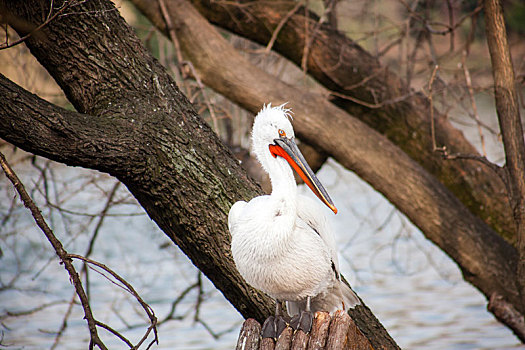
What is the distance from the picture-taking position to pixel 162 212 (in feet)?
10.4

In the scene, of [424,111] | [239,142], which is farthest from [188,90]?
[424,111]

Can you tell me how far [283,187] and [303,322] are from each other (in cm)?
61

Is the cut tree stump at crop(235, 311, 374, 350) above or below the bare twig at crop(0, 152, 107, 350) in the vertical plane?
below

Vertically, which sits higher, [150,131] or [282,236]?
[150,131]

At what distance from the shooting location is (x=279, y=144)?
3078mm

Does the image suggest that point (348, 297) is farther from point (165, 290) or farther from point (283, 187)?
point (165, 290)

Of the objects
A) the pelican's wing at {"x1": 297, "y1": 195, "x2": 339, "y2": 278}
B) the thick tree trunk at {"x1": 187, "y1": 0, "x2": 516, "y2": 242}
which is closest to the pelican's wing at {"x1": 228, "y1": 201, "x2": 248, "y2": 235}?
the pelican's wing at {"x1": 297, "y1": 195, "x2": 339, "y2": 278}

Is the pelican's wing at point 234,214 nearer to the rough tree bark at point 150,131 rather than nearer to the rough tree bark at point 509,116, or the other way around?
the rough tree bark at point 150,131

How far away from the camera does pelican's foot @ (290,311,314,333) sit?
278 centimetres

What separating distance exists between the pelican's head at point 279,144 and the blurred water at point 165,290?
2.12 meters

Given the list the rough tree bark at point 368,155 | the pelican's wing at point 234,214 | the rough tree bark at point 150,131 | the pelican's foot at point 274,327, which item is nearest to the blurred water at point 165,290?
the rough tree bark at point 368,155

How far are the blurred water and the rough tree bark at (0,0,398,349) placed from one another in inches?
70.6

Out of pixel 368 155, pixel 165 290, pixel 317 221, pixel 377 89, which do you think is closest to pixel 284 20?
pixel 377 89

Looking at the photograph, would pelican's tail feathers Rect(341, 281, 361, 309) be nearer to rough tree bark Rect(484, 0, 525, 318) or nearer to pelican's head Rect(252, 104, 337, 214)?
pelican's head Rect(252, 104, 337, 214)
